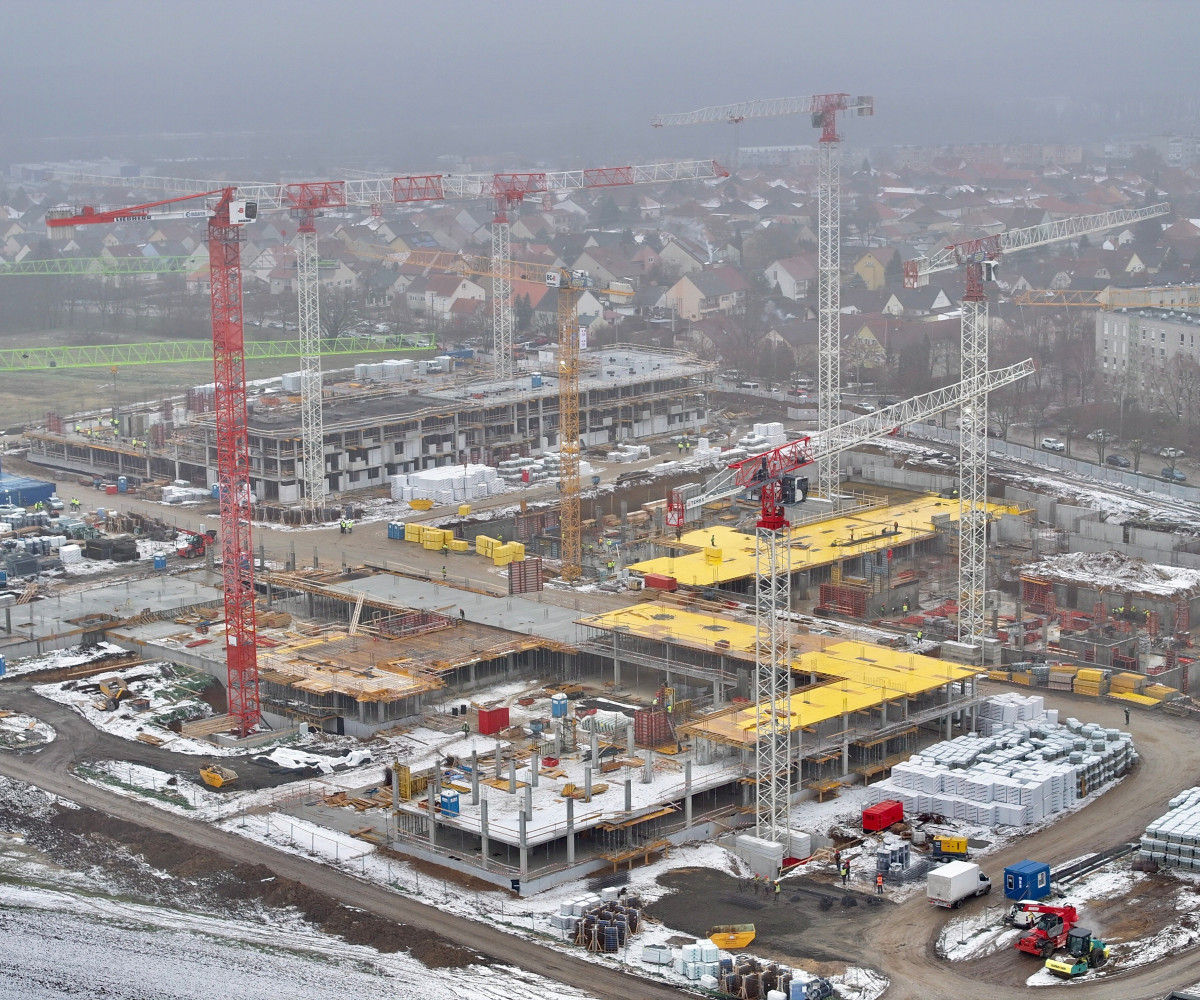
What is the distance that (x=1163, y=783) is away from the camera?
26953 mm

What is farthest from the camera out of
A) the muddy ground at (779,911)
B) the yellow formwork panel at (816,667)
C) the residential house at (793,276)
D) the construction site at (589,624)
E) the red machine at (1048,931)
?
the residential house at (793,276)

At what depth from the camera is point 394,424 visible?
47.7m

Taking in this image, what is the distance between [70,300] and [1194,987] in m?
66.0

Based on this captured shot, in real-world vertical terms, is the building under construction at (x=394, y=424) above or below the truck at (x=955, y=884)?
above

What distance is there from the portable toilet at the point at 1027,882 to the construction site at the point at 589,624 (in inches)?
31.1

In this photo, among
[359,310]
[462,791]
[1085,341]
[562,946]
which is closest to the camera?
[562,946]

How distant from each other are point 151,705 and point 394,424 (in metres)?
17.9

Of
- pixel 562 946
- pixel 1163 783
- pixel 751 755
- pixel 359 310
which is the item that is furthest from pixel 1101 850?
pixel 359 310

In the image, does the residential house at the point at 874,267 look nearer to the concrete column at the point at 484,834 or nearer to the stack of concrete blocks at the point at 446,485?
the stack of concrete blocks at the point at 446,485

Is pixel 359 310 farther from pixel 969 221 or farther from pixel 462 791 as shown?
pixel 462 791

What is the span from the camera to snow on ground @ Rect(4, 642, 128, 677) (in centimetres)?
3250

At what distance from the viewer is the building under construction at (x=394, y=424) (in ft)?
153

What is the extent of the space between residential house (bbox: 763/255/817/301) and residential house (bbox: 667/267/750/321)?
2433mm

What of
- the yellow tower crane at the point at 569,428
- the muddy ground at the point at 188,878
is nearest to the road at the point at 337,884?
the muddy ground at the point at 188,878
